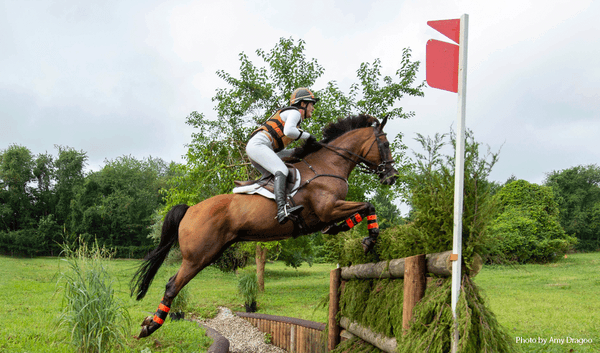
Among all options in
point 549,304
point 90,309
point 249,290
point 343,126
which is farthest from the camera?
point 249,290

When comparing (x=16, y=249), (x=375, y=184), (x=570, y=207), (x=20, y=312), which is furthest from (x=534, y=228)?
(x=16, y=249)

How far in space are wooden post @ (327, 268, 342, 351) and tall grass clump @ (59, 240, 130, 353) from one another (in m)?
2.26

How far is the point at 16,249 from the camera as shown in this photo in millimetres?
23734

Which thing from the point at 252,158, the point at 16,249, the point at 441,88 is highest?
the point at 441,88

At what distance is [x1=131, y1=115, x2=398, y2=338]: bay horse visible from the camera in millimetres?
2910

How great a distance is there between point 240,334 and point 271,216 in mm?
5096

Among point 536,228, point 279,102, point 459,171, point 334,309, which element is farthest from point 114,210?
point 459,171

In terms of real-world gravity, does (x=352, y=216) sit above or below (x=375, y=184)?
below

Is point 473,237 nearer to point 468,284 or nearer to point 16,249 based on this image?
point 468,284

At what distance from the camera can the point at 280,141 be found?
322 centimetres

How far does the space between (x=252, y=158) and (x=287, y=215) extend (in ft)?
2.06

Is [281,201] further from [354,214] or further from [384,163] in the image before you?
[384,163]

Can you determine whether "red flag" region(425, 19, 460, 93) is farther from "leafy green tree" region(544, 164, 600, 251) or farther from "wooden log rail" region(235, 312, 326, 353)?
"leafy green tree" region(544, 164, 600, 251)

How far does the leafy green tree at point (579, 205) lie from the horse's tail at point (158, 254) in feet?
62.2
